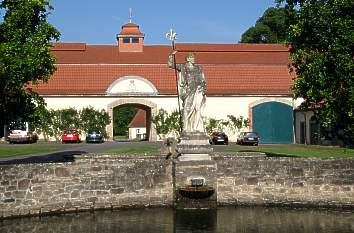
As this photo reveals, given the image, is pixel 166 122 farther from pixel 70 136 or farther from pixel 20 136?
pixel 20 136

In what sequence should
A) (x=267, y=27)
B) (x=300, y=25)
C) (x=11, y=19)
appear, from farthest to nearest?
(x=267, y=27)
(x=300, y=25)
(x=11, y=19)

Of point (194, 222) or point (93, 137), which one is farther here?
point (93, 137)

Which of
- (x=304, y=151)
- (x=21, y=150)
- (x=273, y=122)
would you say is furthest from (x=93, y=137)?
(x=304, y=151)

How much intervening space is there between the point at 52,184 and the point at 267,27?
55239 mm

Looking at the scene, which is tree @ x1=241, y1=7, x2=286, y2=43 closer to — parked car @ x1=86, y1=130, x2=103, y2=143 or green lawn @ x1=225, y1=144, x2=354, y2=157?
parked car @ x1=86, y1=130, x2=103, y2=143

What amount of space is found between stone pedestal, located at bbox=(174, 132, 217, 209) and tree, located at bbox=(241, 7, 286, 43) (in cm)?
5071

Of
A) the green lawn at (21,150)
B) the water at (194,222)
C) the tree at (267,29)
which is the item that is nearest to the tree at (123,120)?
the tree at (267,29)

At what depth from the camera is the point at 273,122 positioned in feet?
148

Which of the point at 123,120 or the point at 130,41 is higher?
the point at 130,41

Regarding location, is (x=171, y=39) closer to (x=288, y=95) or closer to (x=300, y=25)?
(x=300, y=25)

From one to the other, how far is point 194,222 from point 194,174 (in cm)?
252

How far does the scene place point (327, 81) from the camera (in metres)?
19.5

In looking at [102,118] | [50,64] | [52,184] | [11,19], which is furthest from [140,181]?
[102,118]

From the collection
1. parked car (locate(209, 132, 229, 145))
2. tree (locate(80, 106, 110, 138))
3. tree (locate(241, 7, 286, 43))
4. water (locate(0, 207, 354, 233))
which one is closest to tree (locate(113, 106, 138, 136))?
tree (locate(241, 7, 286, 43))
